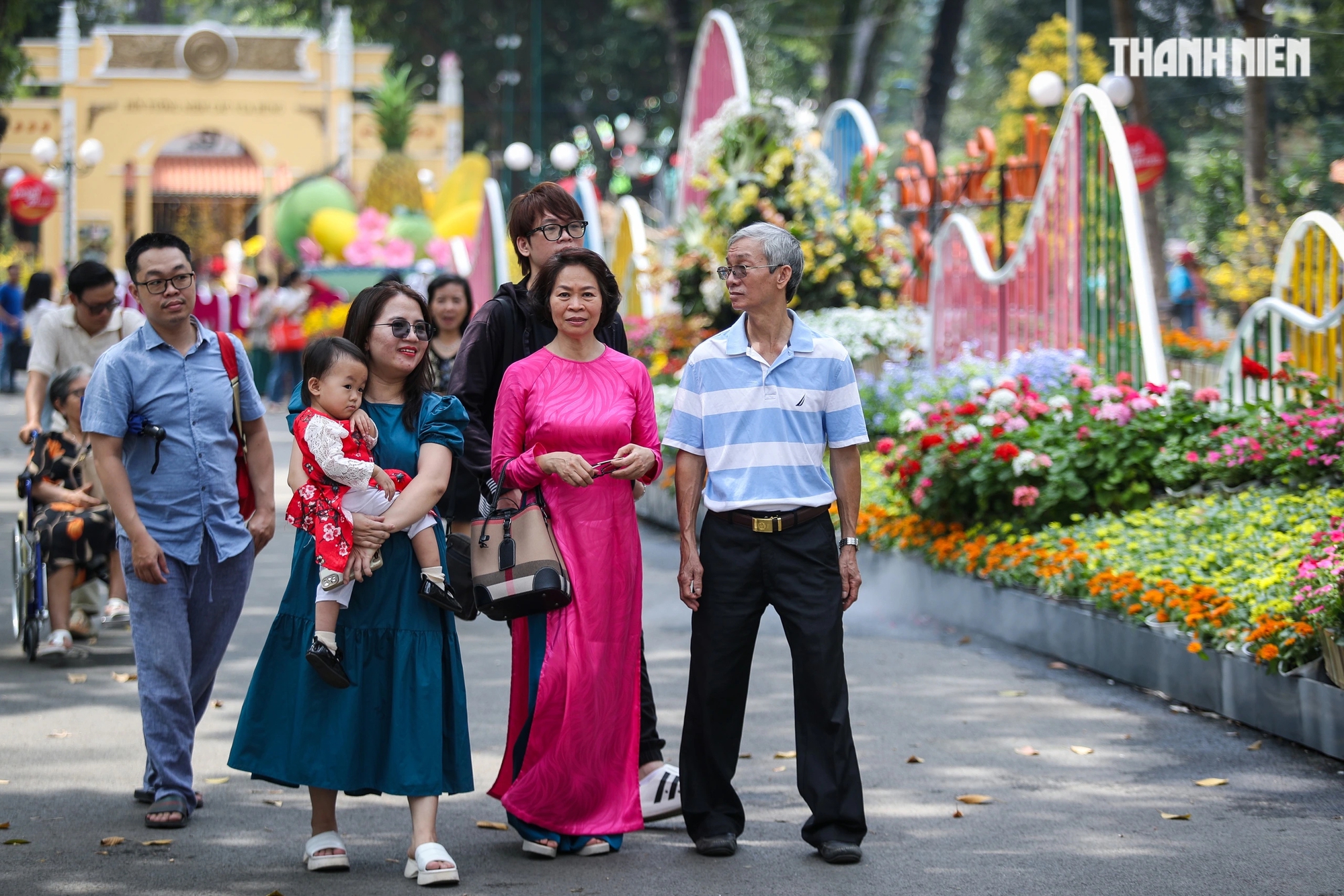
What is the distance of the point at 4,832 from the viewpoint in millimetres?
5020

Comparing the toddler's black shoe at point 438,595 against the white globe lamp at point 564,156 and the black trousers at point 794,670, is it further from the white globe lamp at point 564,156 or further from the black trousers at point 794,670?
the white globe lamp at point 564,156

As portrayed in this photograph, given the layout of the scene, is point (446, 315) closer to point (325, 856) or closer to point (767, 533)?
point (767, 533)

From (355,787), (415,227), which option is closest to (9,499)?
(355,787)

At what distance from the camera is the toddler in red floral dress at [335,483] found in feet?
14.9

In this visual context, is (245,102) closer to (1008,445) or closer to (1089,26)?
(1089,26)

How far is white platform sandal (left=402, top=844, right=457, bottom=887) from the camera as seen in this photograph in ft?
14.7

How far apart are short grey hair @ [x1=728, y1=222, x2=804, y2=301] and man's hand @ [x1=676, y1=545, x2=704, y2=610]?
848 mm

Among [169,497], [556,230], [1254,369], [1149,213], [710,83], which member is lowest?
[169,497]

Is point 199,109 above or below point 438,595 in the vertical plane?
above

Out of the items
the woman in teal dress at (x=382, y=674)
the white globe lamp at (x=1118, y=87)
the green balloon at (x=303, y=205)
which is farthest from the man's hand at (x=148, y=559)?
the green balloon at (x=303, y=205)

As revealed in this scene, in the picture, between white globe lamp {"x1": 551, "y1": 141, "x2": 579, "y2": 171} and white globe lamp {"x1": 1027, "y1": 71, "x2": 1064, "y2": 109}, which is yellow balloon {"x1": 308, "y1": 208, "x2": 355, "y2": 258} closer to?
white globe lamp {"x1": 551, "y1": 141, "x2": 579, "y2": 171}

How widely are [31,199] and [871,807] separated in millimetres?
29068

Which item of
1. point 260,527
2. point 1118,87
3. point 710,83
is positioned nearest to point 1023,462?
point 260,527

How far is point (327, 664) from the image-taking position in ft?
14.9
